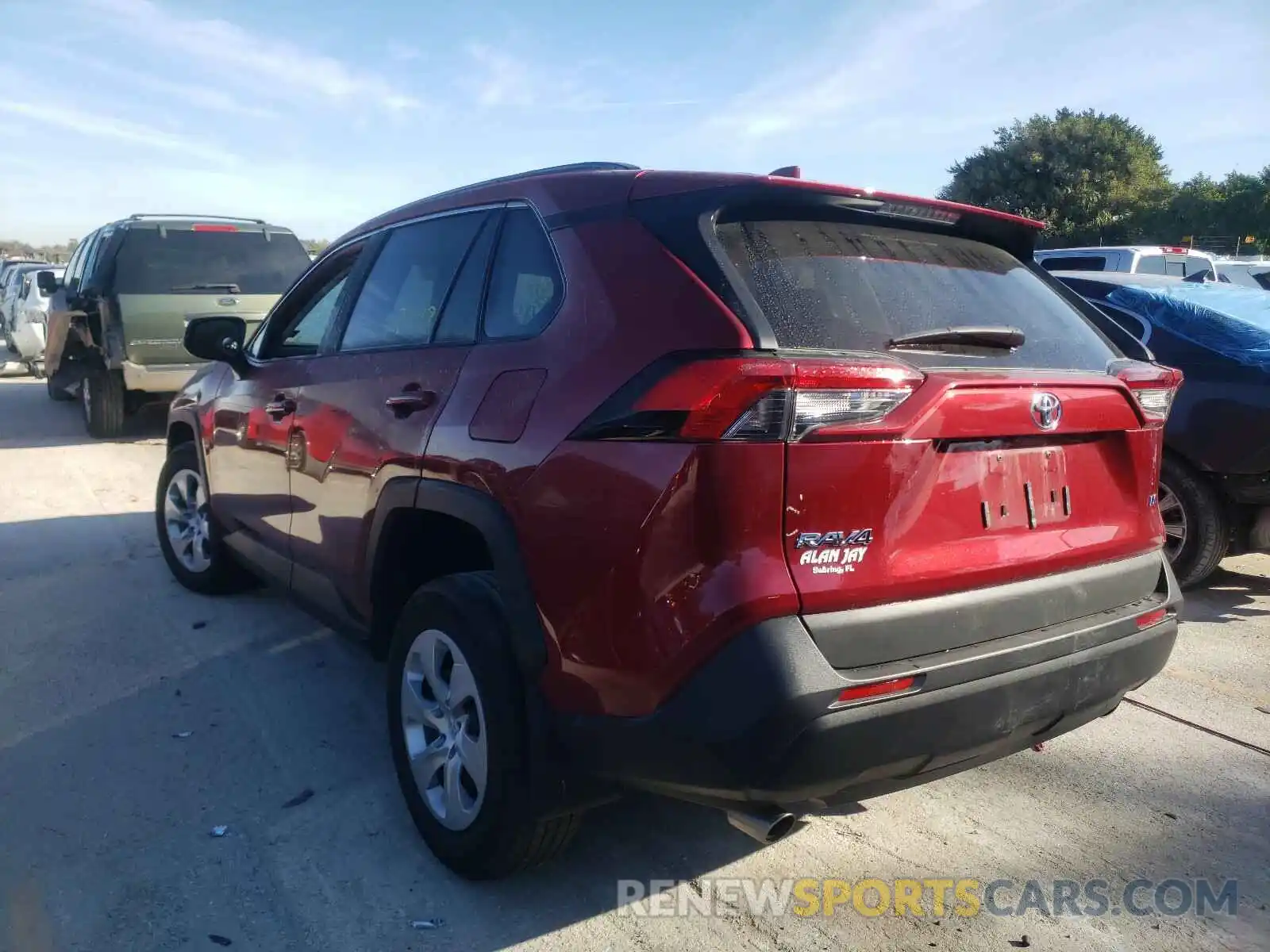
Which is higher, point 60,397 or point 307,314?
point 307,314

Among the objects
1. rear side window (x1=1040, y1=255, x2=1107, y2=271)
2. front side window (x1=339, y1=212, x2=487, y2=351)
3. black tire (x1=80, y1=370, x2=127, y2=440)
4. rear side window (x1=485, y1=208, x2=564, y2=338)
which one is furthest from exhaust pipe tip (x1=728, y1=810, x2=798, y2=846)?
rear side window (x1=1040, y1=255, x2=1107, y2=271)

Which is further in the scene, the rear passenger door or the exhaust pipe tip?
the rear passenger door

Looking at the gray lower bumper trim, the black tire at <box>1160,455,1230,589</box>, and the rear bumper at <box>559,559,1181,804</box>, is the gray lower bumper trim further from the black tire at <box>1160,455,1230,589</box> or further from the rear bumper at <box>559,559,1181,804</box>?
the black tire at <box>1160,455,1230,589</box>

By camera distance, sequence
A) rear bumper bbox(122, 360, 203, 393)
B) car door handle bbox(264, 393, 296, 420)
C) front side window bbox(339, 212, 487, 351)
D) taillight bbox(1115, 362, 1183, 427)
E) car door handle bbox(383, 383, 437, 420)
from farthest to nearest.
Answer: rear bumper bbox(122, 360, 203, 393)
car door handle bbox(264, 393, 296, 420)
front side window bbox(339, 212, 487, 351)
car door handle bbox(383, 383, 437, 420)
taillight bbox(1115, 362, 1183, 427)

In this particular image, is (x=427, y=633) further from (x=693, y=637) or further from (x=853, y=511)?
(x=853, y=511)

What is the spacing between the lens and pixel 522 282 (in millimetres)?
2799

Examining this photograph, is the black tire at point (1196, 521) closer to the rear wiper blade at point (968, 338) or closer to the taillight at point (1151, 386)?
the taillight at point (1151, 386)

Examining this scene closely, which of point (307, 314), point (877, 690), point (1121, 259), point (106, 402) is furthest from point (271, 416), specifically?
point (1121, 259)

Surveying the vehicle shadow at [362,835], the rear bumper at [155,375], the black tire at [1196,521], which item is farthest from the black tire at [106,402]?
the black tire at [1196,521]

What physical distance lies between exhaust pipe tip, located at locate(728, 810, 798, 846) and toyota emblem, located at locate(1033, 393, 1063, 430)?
1.12 meters

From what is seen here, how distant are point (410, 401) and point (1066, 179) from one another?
3319 centimetres

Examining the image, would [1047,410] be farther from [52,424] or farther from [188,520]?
[52,424]

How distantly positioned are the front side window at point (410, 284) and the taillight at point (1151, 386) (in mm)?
1930

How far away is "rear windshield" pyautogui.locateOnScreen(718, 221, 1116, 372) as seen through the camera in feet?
7.57
